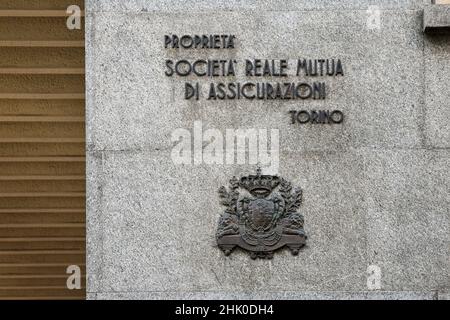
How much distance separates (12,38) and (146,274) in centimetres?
294

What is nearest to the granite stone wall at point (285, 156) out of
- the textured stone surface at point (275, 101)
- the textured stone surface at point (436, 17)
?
the textured stone surface at point (275, 101)

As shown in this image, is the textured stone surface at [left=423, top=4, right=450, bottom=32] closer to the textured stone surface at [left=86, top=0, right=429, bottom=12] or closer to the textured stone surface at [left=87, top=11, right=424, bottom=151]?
the textured stone surface at [left=87, top=11, right=424, bottom=151]

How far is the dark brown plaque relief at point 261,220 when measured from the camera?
1184 cm

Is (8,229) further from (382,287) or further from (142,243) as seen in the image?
A: (382,287)

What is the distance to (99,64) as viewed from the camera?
12.0 metres

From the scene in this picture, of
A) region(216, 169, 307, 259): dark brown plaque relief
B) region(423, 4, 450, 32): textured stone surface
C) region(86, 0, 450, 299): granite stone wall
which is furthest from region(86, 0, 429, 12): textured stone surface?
region(216, 169, 307, 259): dark brown plaque relief

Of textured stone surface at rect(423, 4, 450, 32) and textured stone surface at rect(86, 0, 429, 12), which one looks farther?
textured stone surface at rect(86, 0, 429, 12)

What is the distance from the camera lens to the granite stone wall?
466 inches

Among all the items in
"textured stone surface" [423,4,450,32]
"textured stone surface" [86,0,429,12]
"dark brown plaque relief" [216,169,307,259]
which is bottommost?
"dark brown plaque relief" [216,169,307,259]

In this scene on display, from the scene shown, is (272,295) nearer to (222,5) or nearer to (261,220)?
(261,220)

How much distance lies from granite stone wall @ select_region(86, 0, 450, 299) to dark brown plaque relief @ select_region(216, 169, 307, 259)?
98 millimetres

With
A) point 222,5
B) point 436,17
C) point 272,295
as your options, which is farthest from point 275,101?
point 272,295
